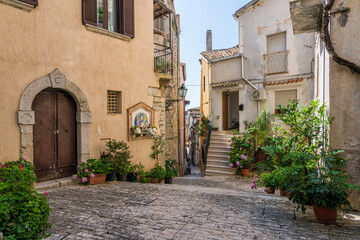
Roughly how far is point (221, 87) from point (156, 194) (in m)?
8.77

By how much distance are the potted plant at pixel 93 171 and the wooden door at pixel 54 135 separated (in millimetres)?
462

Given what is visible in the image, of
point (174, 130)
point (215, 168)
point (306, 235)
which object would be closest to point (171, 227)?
point (306, 235)

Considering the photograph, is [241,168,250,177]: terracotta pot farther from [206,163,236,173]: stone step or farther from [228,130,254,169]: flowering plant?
[206,163,236,173]: stone step

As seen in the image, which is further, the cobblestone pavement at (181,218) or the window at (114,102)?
the window at (114,102)

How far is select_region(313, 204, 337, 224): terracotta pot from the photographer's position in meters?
3.11

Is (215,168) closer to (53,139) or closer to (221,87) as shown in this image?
(221,87)

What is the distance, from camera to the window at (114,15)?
6.36 meters

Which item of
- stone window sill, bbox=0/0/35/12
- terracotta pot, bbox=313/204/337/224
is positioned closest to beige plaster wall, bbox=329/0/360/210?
terracotta pot, bbox=313/204/337/224

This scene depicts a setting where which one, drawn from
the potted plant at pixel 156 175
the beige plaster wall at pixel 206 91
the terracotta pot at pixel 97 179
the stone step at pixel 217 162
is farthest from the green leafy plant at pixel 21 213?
the beige plaster wall at pixel 206 91

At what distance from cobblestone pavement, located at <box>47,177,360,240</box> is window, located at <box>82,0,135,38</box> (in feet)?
14.5

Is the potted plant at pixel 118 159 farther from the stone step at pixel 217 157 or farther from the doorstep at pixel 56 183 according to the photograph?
the stone step at pixel 217 157

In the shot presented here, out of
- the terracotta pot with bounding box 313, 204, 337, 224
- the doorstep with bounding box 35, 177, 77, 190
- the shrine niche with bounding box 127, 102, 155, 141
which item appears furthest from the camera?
the shrine niche with bounding box 127, 102, 155, 141

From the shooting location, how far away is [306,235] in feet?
9.32

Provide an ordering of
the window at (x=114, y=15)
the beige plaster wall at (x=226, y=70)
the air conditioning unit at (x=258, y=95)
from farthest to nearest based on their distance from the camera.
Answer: the beige plaster wall at (x=226, y=70) < the air conditioning unit at (x=258, y=95) < the window at (x=114, y=15)
